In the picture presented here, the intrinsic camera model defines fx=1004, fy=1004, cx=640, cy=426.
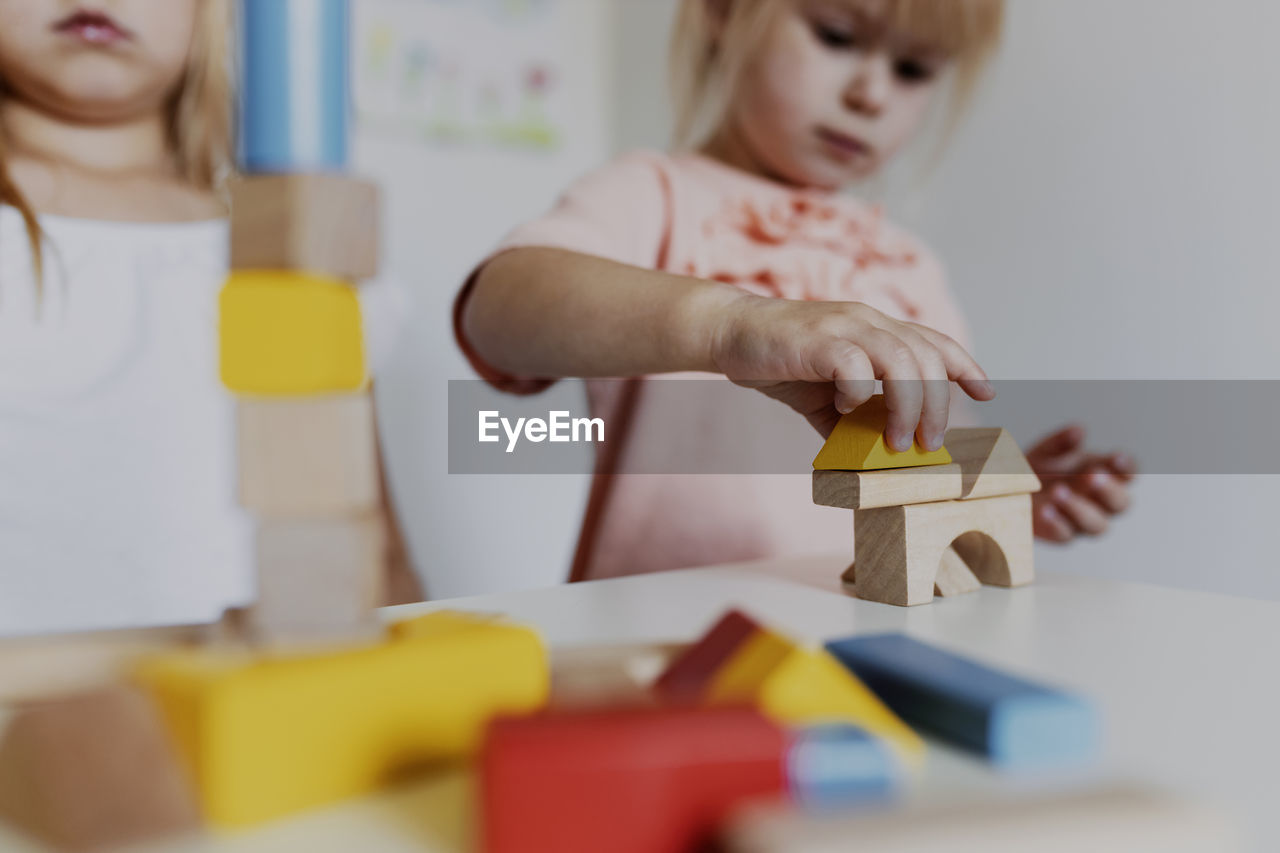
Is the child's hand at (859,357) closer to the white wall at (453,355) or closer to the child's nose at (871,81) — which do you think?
the child's nose at (871,81)

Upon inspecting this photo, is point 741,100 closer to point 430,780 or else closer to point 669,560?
point 669,560

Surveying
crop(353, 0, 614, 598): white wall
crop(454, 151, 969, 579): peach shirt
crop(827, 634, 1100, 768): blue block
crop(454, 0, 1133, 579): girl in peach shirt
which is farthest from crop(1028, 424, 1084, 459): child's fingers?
crop(353, 0, 614, 598): white wall

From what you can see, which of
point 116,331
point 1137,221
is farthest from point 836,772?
point 1137,221

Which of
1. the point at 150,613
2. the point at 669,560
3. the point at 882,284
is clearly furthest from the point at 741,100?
the point at 150,613

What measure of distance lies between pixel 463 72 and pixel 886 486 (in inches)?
44.9

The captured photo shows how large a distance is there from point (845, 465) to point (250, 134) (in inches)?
11.3

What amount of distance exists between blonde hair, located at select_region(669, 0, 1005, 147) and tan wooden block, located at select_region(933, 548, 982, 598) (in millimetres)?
469

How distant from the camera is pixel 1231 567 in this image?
0.95 meters

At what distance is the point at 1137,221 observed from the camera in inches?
39.9

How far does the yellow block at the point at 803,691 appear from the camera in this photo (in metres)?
0.25

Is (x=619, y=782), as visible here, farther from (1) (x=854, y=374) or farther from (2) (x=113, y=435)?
(2) (x=113, y=435)

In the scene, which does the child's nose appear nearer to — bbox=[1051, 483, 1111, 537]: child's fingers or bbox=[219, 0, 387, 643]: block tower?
bbox=[1051, 483, 1111, 537]: child's fingers

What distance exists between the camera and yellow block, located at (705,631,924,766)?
0.82ft
